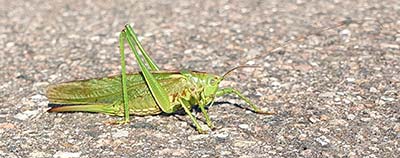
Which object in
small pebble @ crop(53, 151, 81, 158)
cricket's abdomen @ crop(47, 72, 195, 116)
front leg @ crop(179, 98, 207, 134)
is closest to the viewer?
small pebble @ crop(53, 151, 81, 158)

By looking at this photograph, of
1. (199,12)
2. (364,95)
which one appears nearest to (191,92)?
(364,95)

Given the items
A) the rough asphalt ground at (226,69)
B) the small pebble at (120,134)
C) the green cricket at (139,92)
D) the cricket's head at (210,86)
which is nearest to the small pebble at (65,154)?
the rough asphalt ground at (226,69)

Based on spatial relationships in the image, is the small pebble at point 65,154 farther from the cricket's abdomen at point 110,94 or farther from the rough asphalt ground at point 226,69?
the cricket's abdomen at point 110,94

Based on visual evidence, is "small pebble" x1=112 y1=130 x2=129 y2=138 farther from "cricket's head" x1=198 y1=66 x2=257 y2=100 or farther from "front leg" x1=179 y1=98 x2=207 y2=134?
"cricket's head" x1=198 y1=66 x2=257 y2=100

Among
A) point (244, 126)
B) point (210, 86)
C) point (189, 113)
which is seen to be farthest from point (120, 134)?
point (244, 126)

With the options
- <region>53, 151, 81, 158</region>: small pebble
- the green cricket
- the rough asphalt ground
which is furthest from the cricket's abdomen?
<region>53, 151, 81, 158</region>: small pebble
